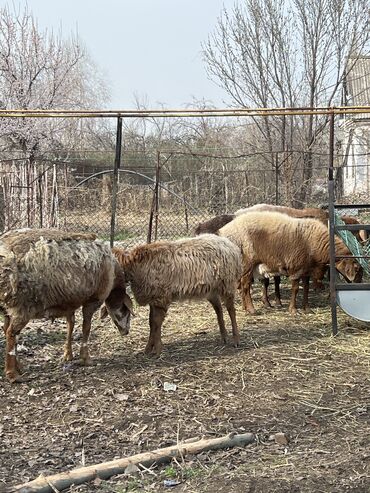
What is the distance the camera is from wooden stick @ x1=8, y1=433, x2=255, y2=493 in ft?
11.7

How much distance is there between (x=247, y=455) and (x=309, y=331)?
373cm

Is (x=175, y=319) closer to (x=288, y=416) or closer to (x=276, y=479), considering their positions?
(x=288, y=416)

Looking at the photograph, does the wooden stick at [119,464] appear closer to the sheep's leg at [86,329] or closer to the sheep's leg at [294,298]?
the sheep's leg at [86,329]

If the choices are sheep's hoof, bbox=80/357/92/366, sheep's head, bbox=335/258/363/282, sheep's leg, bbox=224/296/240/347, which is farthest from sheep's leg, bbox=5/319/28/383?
sheep's head, bbox=335/258/363/282

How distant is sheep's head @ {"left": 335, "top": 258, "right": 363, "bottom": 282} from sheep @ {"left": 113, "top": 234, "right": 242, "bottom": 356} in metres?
2.55

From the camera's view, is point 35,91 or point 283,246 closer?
point 283,246

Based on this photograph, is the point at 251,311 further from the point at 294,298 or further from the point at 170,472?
the point at 170,472

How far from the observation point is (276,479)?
3.68 m

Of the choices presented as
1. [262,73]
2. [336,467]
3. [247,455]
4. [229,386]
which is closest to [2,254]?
[229,386]

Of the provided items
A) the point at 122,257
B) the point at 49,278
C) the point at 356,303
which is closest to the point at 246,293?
the point at 356,303

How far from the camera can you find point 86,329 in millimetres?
6227

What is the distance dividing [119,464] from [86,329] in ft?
8.24

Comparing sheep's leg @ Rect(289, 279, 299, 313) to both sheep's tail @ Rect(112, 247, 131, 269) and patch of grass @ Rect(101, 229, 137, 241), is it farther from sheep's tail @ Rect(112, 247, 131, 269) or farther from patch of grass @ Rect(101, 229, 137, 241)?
patch of grass @ Rect(101, 229, 137, 241)

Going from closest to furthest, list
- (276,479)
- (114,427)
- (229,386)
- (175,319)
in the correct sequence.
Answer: (276,479) < (114,427) < (229,386) < (175,319)
